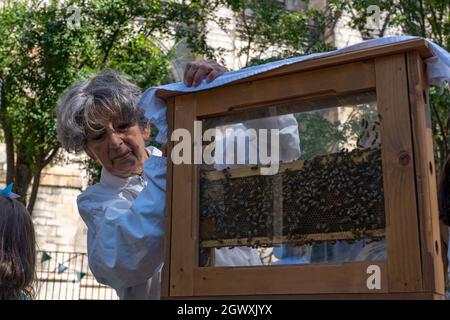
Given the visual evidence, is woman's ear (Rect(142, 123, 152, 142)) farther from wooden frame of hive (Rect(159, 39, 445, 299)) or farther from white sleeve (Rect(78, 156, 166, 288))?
wooden frame of hive (Rect(159, 39, 445, 299))

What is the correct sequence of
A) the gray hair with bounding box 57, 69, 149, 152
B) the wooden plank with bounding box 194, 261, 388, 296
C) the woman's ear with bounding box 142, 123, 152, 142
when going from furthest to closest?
the woman's ear with bounding box 142, 123, 152, 142 → the gray hair with bounding box 57, 69, 149, 152 → the wooden plank with bounding box 194, 261, 388, 296

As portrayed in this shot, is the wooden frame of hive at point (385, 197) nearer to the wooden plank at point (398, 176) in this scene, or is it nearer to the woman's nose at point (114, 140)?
the wooden plank at point (398, 176)

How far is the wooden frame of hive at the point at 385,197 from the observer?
1920mm

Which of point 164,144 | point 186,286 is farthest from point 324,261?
point 164,144

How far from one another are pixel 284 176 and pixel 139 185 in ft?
3.68

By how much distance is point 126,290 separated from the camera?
3021 millimetres

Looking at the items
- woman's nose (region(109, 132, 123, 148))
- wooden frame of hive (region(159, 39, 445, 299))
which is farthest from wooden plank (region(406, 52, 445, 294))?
woman's nose (region(109, 132, 123, 148))

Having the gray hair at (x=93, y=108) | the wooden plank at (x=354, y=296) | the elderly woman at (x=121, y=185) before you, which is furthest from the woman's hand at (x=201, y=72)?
the wooden plank at (x=354, y=296)

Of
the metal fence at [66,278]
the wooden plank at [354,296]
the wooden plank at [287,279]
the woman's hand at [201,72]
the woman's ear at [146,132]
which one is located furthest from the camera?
the metal fence at [66,278]

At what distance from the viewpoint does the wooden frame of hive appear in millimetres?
1920

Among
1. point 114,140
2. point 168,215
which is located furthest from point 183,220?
point 114,140

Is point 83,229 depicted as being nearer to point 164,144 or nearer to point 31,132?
point 31,132

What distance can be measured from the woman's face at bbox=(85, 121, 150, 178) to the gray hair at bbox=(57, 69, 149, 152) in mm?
34

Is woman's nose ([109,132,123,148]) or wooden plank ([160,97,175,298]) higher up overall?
woman's nose ([109,132,123,148])
